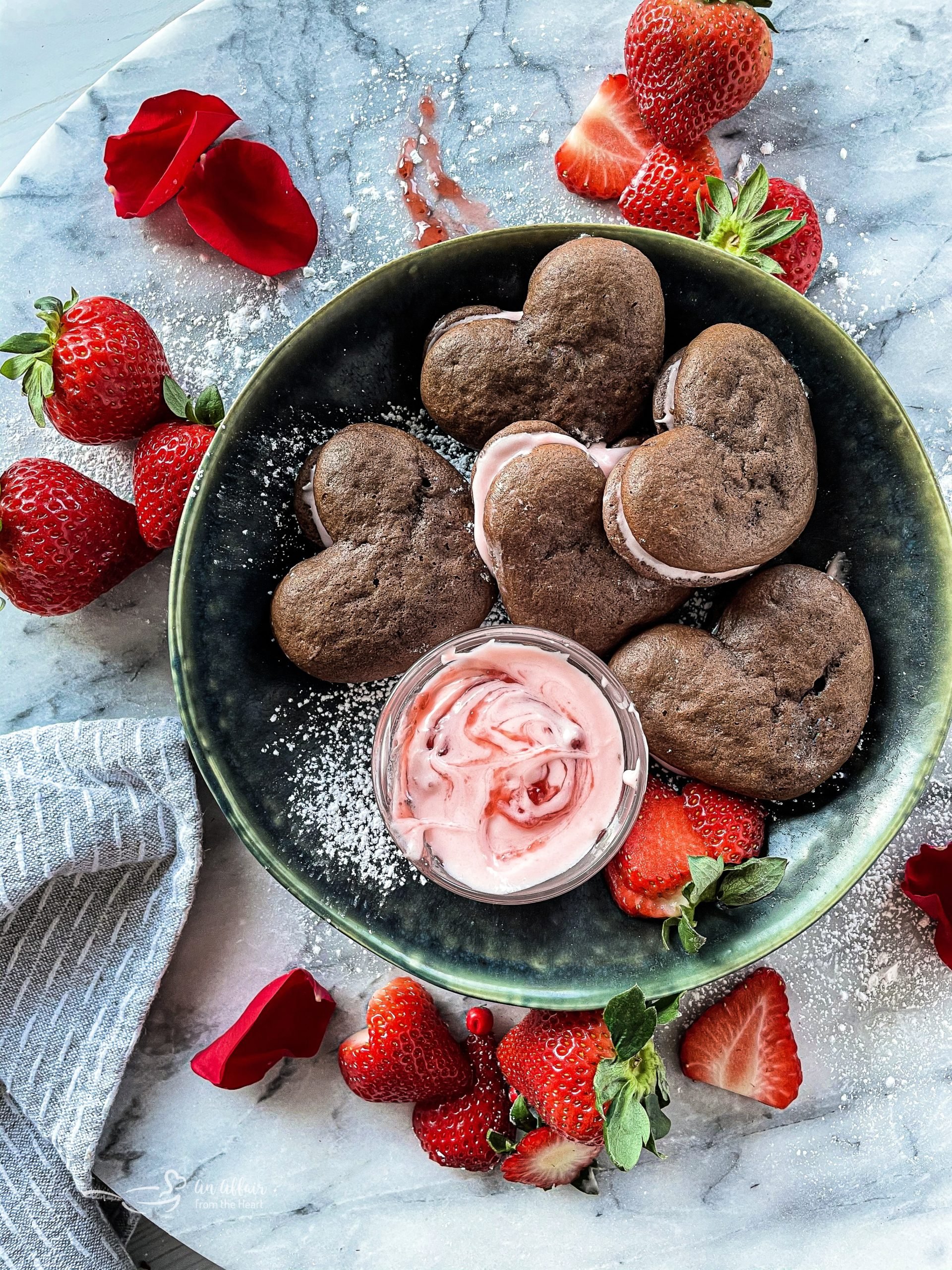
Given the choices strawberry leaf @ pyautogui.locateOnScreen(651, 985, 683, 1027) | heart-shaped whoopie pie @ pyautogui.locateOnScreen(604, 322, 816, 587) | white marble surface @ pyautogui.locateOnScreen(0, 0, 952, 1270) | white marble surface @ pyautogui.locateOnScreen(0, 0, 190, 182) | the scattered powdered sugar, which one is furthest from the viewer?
white marble surface @ pyautogui.locateOnScreen(0, 0, 190, 182)

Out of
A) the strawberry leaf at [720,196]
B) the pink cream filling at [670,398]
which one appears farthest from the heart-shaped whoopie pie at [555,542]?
the strawberry leaf at [720,196]

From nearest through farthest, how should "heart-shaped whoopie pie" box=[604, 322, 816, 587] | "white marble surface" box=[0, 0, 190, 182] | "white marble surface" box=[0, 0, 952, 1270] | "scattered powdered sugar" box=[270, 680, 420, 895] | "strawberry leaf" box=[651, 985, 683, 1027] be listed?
1. "heart-shaped whoopie pie" box=[604, 322, 816, 587]
2. "strawberry leaf" box=[651, 985, 683, 1027]
3. "scattered powdered sugar" box=[270, 680, 420, 895]
4. "white marble surface" box=[0, 0, 952, 1270]
5. "white marble surface" box=[0, 0, 190, 182]

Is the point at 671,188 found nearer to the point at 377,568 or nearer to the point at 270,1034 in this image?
the point at 377,568

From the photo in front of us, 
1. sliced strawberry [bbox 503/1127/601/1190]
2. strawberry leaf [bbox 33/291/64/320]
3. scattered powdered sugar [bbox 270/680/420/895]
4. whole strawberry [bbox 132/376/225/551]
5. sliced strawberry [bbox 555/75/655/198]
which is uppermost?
strawberry leaf [bbox 33/291/64/320]

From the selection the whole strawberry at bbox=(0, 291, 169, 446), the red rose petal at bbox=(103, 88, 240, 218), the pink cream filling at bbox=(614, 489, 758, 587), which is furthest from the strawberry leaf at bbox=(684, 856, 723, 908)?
the red rose petal at bbox=(103, 88, 240, 218)

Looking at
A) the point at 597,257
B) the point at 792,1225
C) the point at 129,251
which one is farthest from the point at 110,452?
the point at 792,1225

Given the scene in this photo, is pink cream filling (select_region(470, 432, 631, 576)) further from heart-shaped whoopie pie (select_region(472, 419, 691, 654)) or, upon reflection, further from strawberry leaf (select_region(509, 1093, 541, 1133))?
strawberry leaf (select_region(509, 1093, 541, 1133))

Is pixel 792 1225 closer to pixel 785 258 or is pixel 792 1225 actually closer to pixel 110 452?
pixel 785 258
